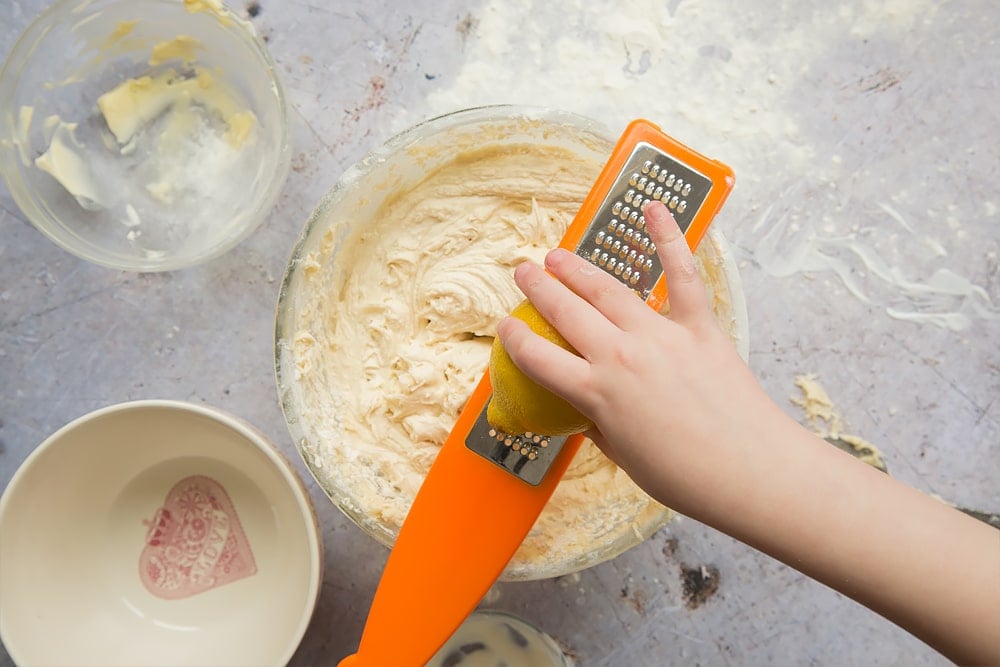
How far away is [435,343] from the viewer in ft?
3.67

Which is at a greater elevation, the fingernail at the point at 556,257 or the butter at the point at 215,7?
the fingernail at the point at 556,257

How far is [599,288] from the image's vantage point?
2.72 ft

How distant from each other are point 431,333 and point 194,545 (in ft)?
1.67

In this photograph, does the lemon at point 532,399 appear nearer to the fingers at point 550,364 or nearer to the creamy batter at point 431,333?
the fingers at point 550,364

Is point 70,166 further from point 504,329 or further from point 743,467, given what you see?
point 743,467

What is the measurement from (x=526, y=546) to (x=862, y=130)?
83 cm

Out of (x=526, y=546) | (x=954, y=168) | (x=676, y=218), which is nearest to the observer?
(x=676, y=218)

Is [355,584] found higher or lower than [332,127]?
lower

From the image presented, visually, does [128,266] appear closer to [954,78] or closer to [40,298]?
[40,298]

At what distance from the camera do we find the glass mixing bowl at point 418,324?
106cm

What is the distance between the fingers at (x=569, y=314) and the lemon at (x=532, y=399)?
0.8 inches

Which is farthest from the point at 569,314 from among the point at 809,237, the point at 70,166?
the point at 70,166

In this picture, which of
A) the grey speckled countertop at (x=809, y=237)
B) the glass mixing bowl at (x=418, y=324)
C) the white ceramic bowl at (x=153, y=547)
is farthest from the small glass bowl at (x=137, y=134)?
the grey speckled countertop at (x=809, y=237)

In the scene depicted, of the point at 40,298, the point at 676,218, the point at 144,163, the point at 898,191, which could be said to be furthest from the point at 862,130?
the point at 40,298
